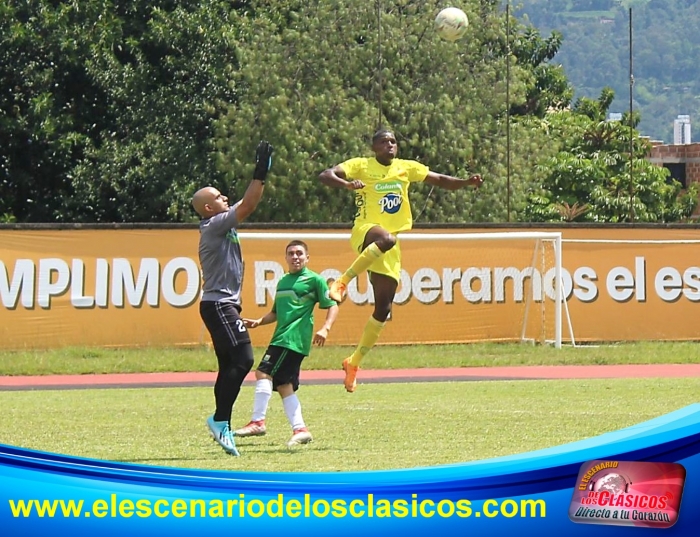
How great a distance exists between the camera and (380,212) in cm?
1163

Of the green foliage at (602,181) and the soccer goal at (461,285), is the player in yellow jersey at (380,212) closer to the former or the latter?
the soccer goal at (461,285)

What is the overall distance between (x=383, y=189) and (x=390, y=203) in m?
0.14

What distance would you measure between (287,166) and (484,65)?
6987 mm

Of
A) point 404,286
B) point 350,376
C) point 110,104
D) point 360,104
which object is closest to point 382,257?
point 350,376

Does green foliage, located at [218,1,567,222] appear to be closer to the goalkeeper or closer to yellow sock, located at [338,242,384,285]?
Result: yellow sock, located at [338,242,384,285]

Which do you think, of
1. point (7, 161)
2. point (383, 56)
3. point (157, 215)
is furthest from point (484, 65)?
point (7, 161)

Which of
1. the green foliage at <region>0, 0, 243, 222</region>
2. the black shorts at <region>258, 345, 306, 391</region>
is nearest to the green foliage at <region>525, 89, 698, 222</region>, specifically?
the green foliage at <region>0, 0, 243, 222</region>

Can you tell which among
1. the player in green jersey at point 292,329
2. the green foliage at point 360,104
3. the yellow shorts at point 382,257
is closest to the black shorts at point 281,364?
the player in green jersey at point 292,329

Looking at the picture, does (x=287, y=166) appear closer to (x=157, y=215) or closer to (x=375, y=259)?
(x=157, y=215)

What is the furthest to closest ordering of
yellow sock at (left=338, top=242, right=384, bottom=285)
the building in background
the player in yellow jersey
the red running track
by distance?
the building in background
the red running track
the player in yellow jersey
yellow sock at (left=338, top=242, right=384, bottom=285)

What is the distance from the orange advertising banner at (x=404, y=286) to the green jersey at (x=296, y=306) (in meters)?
12.9

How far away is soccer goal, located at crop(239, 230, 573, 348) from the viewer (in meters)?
22.5

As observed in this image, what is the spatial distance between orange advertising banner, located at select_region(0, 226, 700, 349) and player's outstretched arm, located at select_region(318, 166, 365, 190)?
35.7 feet

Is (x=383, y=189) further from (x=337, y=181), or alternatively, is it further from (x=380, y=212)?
(x=337, y=181)
